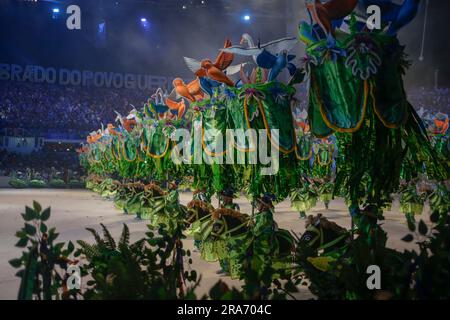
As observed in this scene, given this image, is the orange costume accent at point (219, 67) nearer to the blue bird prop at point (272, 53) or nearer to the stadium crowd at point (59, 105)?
the blue bird prop at point (272, 53)

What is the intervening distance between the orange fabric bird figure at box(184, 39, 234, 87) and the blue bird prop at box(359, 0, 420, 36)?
202 cm

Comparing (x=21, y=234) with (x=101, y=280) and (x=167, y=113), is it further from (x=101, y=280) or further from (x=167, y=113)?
(x=167, y=113)

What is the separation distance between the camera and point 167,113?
29.3 ft

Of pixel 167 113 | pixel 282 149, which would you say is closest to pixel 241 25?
pixel 167 113

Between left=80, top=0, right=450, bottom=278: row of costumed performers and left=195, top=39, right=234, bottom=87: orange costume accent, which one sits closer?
left=80, top=0, right=450, bottom=278: row of costumed performers

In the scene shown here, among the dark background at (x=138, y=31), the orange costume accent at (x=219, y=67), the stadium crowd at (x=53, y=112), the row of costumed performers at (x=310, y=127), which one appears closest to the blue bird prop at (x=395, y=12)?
the row of costumed performers at (x=310, y=127)

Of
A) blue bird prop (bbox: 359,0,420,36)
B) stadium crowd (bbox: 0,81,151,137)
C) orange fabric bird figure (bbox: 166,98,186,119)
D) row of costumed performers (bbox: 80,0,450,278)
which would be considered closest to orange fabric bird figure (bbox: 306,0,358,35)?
row of costumed performers (bbox: 80,0,450,278)

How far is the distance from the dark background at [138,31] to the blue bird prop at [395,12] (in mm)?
13373

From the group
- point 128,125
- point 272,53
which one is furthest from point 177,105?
point 272,53

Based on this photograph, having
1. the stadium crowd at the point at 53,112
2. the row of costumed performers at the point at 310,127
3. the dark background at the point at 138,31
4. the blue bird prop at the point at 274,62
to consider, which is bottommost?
the row of costumed performers at the point at 310,127

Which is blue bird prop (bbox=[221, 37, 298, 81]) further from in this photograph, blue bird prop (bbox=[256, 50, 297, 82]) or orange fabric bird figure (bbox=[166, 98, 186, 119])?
orange fabric bird figure (bbox=[166, 98, 186, 119])

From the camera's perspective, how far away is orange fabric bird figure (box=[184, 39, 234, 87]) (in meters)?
5.19

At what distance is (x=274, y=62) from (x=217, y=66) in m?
1.12

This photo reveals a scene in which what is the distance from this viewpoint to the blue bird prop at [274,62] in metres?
4.54
